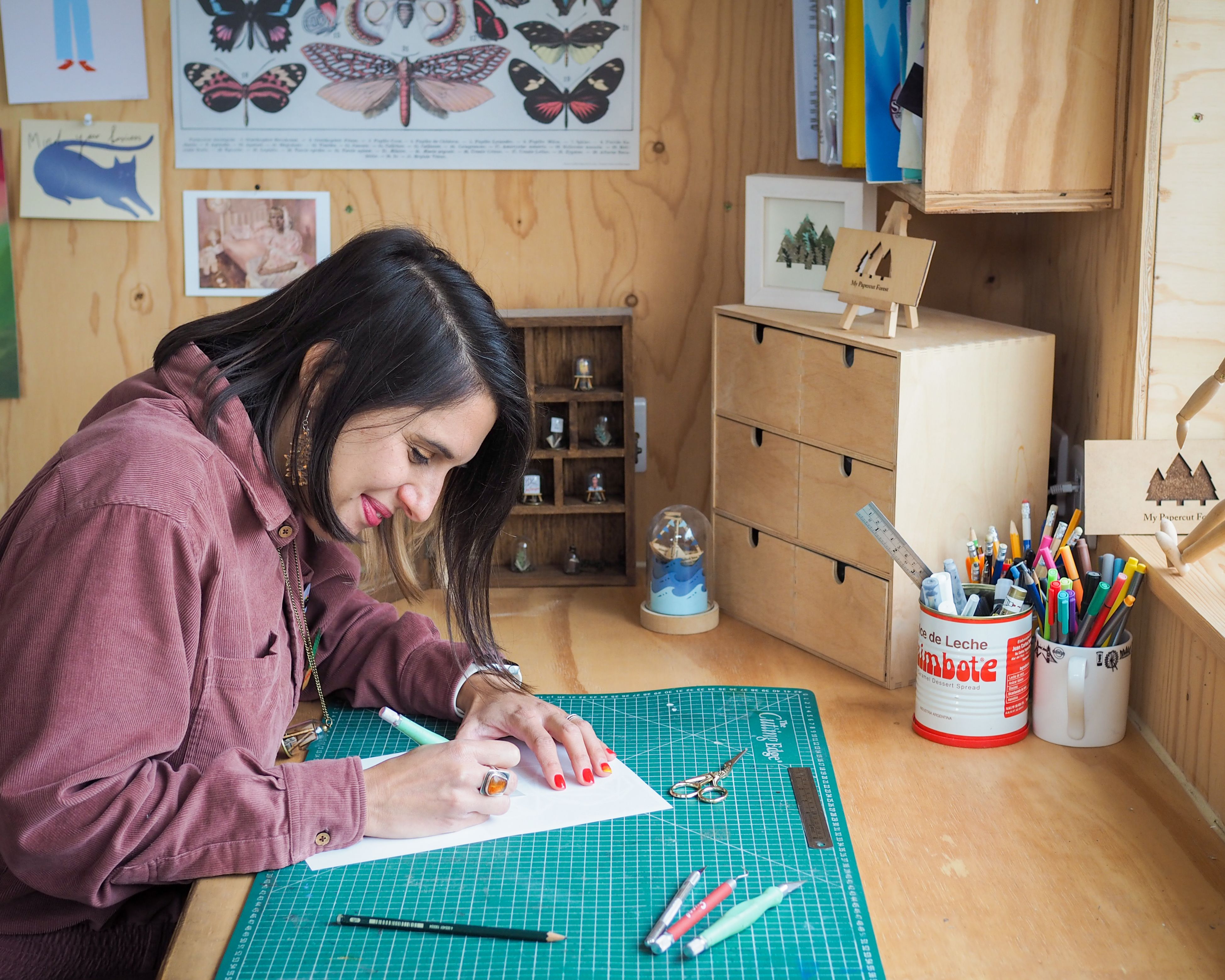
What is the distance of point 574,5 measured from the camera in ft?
5.79

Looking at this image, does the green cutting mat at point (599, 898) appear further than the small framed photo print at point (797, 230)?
No

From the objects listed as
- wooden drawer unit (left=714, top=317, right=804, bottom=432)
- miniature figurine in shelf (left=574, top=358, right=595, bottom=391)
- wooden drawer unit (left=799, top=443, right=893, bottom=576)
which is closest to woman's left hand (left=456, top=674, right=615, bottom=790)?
wooden drawer unit (left=799, top=443, right=893, bottom=576)

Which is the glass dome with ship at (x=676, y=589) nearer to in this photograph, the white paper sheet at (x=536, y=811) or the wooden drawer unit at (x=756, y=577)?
the wooden drawer unit at (x=756, y=577)

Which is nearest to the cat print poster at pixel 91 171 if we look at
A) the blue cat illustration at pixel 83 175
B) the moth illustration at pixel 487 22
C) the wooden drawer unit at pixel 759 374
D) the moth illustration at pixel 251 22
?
the blue cat illustration at pixel 83 175

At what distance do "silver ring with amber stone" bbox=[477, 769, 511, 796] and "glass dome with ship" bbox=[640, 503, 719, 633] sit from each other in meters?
0.56

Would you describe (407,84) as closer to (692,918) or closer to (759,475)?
(759,475)

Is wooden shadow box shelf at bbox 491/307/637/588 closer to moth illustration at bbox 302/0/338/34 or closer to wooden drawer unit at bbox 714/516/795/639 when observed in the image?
wooden drawer unit at bbox 714/516/795/639

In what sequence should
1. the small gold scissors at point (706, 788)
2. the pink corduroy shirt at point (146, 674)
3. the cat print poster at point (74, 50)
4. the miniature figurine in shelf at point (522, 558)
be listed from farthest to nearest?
the miniature figurine in shelf at point (522, 558)
the cat print poster at point (74, 50)
the small gold scissors at point (706, 788)
the pink corduroy shirt at point (146, 674)

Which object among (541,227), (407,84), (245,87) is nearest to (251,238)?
(245,87)

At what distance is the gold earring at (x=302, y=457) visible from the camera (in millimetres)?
1082

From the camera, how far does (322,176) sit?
1.82m

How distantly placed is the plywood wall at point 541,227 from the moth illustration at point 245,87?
0.16ft

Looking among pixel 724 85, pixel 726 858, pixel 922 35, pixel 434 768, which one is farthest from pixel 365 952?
pixel 724 85

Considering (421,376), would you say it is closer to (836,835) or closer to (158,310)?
(836,835)
